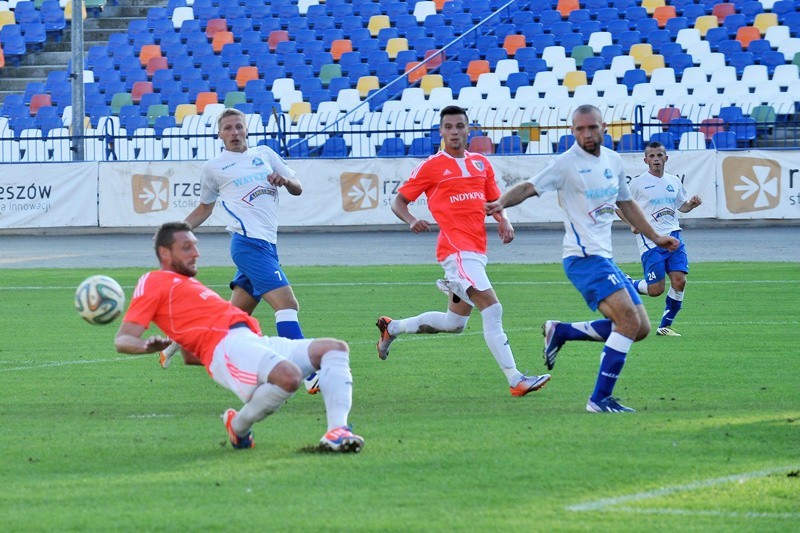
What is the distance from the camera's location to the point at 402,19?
1423 inches

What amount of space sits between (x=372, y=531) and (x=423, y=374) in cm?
556

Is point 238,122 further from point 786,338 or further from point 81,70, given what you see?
point 81,70

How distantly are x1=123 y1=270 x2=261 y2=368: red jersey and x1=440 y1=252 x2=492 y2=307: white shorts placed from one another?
310 cm

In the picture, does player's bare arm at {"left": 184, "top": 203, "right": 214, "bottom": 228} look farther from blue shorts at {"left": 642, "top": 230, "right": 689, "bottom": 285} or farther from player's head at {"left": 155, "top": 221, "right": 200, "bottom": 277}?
blue shorts at {"left": 642, "top": 230, "right": 689, "bottom": 285}

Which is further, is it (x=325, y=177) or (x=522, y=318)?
(x=325, y=177)

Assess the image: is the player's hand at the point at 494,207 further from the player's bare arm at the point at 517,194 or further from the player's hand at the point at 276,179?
the player's hand at the point at 276,179

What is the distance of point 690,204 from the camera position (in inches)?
578

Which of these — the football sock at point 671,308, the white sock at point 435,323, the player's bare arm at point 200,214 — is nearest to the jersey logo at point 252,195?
the player's bare arm at point 200,214

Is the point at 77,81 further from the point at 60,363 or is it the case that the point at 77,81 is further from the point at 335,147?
the point at 60,363

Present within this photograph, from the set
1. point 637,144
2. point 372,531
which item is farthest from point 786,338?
point 637,144

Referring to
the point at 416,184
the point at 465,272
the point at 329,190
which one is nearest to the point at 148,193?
the point at 329,190

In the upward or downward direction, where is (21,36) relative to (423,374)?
upward

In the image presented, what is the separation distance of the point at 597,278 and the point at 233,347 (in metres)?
2.91

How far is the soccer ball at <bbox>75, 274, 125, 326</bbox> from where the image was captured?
7301 mm
